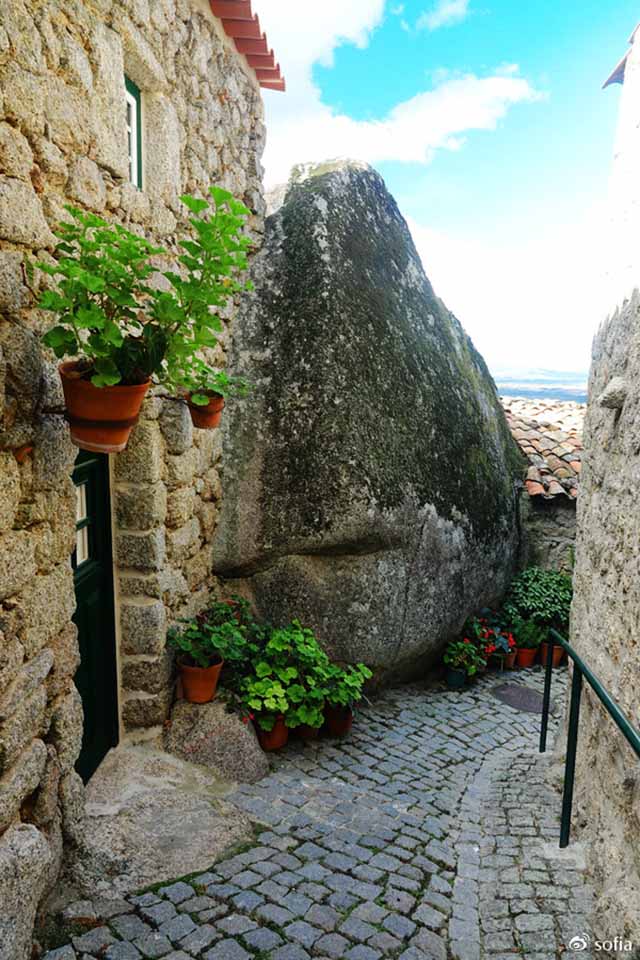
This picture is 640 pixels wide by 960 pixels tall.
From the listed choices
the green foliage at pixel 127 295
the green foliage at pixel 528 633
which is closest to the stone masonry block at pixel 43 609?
the green foliage at pixel 127 295

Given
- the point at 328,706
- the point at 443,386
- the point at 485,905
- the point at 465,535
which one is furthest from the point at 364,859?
the point at 443,386

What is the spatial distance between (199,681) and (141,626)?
1.77 feet

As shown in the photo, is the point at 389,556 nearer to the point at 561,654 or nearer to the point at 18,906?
the point at 561,654

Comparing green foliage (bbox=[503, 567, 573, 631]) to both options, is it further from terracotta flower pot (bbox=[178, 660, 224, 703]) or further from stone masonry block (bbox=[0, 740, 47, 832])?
stone masonry block (bbox=[0, 740, 47, 832])

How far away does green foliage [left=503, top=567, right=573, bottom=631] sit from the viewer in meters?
7.08

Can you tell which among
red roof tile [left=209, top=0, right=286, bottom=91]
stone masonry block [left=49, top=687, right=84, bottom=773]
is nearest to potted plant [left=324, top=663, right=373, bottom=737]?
stone masonry block [left=49, top=687, right=84, bottom=773]

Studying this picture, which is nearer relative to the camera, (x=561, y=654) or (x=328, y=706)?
(x=328, y=706)

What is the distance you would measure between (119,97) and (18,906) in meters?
3.26

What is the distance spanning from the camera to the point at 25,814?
2.50 meters

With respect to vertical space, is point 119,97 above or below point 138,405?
above

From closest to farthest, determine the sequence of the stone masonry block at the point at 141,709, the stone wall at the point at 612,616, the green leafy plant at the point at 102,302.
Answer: the green leafy plant at the point at 102,302 → the stone wall at the point at 612,616 → the stone masonry block at the point at 141,709

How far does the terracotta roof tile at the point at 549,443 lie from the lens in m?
8.12

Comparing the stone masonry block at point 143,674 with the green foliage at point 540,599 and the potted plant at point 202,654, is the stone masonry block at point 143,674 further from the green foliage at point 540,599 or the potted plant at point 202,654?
the green foliage at point 540,599

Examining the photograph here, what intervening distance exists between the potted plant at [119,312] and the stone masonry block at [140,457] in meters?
1.33
